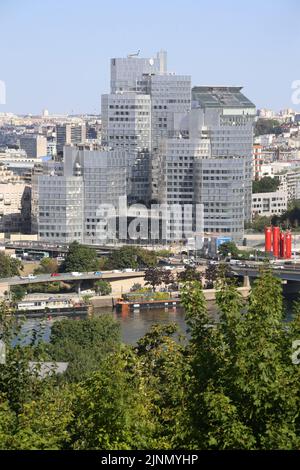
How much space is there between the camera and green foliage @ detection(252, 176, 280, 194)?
19.4 meters

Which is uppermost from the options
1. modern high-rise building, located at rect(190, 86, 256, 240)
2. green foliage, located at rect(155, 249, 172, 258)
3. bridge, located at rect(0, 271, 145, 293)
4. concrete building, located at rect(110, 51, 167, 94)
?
concrete building, located at rect(110, 51, 167, 94)

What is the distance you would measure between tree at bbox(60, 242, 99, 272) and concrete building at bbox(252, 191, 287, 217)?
4.31 metres

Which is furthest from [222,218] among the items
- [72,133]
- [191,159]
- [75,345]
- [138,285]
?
[72,133]

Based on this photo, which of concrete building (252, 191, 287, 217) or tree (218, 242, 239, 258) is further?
concrete building (252, 191, 287, 217)

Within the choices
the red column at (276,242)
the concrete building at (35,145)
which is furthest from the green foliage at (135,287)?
the concrete building at (35,145)

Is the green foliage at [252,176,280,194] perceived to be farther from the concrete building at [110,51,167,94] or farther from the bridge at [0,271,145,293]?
the bridge at [0,271,145,293]

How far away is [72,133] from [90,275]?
15.2 metres

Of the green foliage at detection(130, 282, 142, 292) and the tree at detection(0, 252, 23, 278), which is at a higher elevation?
the tree at detection(0, 252, 23, 278)

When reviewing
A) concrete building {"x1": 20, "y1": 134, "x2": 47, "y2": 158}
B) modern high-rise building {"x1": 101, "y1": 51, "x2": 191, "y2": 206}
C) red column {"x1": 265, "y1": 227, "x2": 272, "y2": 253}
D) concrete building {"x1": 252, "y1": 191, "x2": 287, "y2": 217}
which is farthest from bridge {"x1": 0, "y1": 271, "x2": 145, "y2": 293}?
concrete building {"x1": 20, "y1": 134, "x2": 47, "y2": 158}

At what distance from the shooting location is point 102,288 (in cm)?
1321

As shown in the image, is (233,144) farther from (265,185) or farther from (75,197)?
(265,185)

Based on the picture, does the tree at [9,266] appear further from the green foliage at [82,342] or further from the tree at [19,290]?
the green foliage at [82,342]
